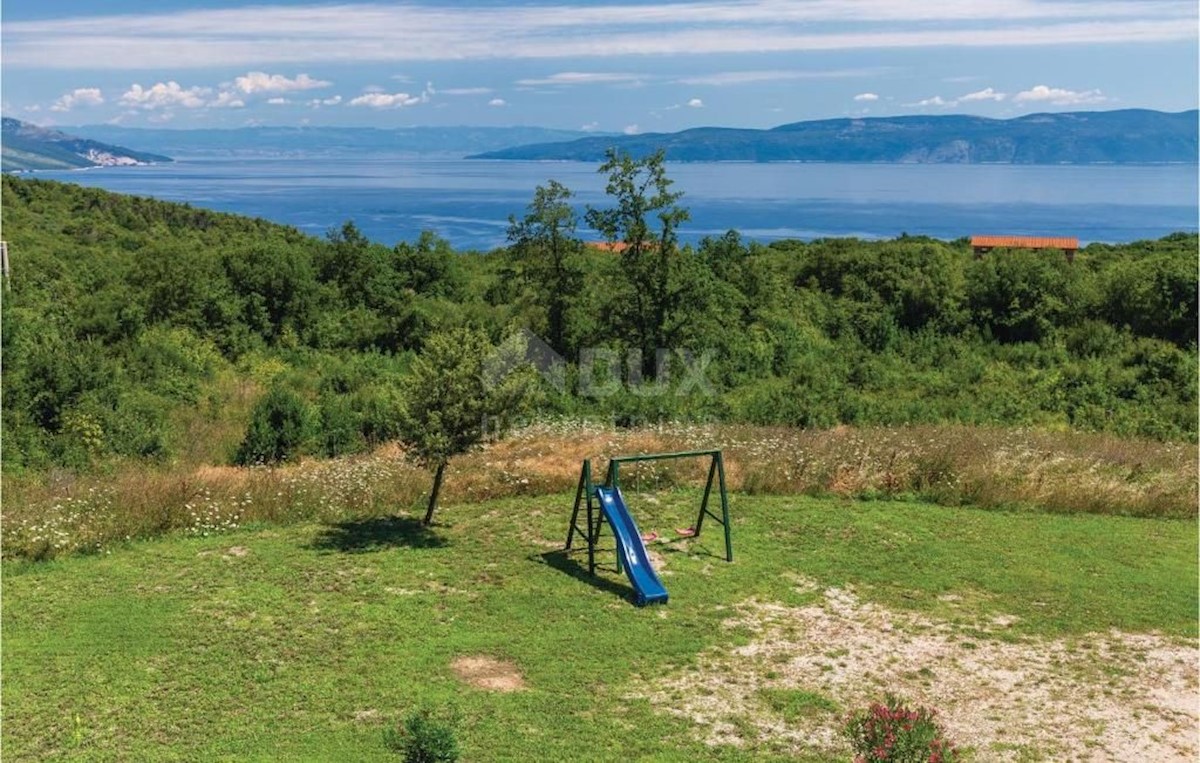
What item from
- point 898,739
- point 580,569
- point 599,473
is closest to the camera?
point 898,739

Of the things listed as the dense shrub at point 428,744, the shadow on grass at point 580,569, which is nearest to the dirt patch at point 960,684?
the shadow on grass at point 580,569

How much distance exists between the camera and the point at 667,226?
26.5 meters

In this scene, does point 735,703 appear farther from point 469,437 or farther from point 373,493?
point 373,493

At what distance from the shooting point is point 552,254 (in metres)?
29.5

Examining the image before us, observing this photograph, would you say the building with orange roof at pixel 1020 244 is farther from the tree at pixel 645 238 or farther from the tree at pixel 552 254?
the tree at pixel 552 254

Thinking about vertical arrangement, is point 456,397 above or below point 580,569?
above

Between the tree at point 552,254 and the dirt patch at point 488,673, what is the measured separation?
67.9 ft

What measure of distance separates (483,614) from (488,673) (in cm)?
154

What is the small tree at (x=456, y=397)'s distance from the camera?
12852 mm

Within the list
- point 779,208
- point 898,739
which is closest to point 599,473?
point 898,739

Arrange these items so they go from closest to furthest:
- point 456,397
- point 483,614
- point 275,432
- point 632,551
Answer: point 483,614, point 632,551, point 456,397, point 275,432

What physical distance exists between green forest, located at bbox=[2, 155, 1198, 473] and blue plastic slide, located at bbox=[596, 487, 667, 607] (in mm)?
9836

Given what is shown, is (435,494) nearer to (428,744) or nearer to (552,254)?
(428,744)

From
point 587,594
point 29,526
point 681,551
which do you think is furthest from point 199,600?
point 681,551
